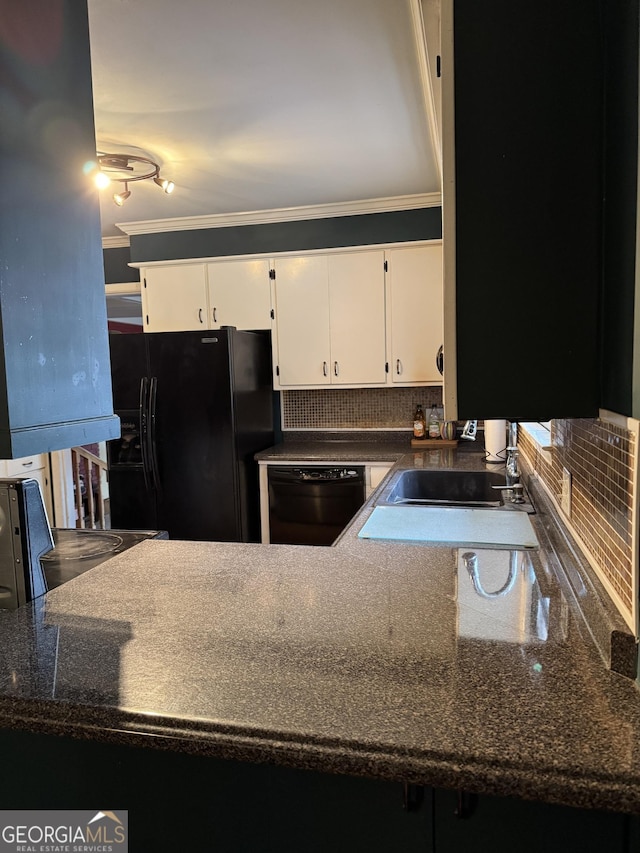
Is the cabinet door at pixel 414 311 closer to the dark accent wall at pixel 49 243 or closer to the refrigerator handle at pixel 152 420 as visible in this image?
the refrigerator handle at pixel 152 420

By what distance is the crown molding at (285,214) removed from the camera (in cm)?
357

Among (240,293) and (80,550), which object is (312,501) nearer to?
(240,293)

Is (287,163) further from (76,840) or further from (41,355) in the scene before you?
(76,840)

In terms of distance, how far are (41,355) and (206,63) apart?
4.77 ft

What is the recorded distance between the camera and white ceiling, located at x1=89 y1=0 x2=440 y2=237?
1744 millimetres

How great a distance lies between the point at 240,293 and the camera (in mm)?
3891

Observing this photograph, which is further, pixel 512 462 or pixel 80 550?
pixel 512 462

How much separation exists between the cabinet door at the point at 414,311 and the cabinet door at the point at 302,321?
0.45 meters

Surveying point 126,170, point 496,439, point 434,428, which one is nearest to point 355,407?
point 434,428

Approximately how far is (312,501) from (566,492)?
2.12 meters

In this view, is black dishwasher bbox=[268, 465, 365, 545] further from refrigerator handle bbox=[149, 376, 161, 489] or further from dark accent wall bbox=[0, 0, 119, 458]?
dark accent wall bbox=[0, 0, 119, 458]

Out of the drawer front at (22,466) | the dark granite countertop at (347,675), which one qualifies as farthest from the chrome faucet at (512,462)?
the drawer front at (22,466)

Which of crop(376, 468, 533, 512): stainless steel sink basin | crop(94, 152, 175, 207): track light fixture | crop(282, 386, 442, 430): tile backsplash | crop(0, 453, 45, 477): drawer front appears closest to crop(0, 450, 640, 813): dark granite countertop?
A: crop(376, 468, 533, 512): stainless steel sink basin

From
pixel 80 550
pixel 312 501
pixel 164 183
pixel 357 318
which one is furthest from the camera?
Result: pixel 357 318
